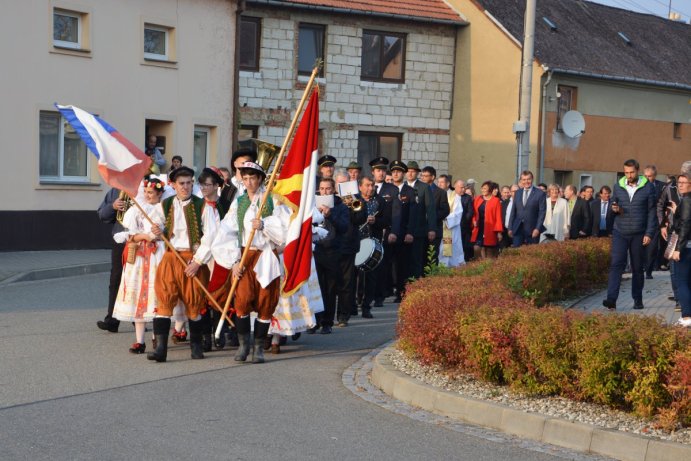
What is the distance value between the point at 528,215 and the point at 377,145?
14586mm

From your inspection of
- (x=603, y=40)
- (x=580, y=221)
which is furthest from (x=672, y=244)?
(x=603, y=40)

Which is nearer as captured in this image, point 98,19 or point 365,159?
point 98,19

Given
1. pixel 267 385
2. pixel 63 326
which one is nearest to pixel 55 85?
pixel 63 326

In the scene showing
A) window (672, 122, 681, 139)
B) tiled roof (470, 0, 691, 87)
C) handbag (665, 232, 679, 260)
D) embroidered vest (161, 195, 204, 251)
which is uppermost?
tiled roof (470, 0, 691, 87)

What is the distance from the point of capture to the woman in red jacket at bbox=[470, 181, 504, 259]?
66.4ft

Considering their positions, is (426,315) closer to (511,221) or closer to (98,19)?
(511,221)

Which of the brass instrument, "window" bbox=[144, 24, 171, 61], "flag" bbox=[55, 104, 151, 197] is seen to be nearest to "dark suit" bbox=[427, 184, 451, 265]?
the brass instrument

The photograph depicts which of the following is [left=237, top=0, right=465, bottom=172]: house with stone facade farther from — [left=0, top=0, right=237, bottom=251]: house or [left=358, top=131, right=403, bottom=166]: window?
[left=0, top=0, right=237, bottom=251]: house

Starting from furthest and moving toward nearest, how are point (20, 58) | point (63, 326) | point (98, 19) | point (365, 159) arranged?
point (365, 159), point (98, 19), point (20, 58), point (63, 326)

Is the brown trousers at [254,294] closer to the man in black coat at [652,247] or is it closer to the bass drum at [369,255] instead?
the bass drum at [369,255]

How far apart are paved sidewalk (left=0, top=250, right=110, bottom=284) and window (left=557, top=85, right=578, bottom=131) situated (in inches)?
669

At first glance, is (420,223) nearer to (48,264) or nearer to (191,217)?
(191,217)

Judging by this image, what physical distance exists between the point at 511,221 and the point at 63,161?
31.0 ft

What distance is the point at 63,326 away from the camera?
490 inches
